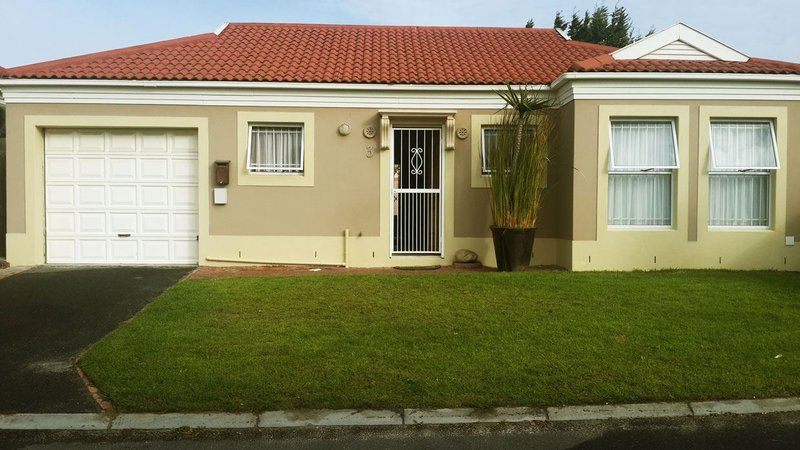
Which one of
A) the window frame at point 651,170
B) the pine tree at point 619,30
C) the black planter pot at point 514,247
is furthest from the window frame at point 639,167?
the pine tree at point 619,30

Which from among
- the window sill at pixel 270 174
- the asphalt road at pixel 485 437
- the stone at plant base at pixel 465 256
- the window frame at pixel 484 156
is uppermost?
the window frame at pixel 484 156

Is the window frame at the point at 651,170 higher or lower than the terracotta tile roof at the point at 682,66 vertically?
lower

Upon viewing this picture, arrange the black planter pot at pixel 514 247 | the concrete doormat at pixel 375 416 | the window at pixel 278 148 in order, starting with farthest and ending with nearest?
the window at pixel 278 148, the black planter pot at pixel 514 247, the concrete doormat at pixel 375 416

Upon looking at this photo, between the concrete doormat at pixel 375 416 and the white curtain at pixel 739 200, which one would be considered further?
the white curtain at pixel 739 200

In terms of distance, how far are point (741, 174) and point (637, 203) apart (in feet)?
5.92

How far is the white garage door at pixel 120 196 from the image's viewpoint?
1055 cm

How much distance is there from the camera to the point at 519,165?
31.5 ft

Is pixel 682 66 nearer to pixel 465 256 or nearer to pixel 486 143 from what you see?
pixel 486 143

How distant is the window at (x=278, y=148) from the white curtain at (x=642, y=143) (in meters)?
5.33

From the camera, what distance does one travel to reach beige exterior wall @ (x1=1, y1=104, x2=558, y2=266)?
10375 mm

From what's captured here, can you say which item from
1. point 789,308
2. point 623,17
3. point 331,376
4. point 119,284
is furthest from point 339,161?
point 623,17

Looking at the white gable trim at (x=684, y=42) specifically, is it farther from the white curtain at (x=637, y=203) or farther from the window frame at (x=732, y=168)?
the white curtain at (x=637, y=203)

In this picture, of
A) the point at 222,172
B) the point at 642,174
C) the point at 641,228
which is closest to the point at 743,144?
the point at 642,174

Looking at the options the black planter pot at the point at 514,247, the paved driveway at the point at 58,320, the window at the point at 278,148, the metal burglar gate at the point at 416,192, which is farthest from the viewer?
the metal burglar gate at the point at 416,192
